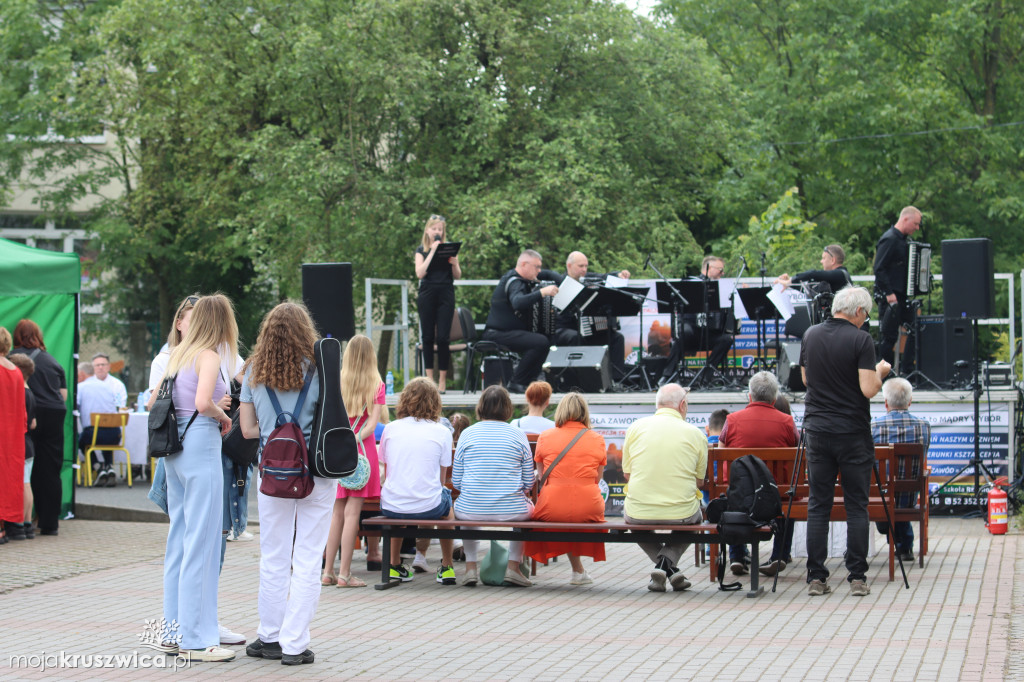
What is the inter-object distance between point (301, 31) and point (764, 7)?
12525 mm

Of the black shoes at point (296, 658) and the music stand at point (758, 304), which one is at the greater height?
the music stand at point (758, 304)

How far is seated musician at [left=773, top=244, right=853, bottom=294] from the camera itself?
12398 mm

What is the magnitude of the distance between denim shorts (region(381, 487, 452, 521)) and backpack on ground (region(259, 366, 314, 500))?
285 cm

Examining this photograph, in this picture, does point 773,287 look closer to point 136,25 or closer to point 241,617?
point 241,617

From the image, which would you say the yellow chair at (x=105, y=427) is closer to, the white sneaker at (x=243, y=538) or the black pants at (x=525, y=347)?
the white sneaker at (x=243, y=538)

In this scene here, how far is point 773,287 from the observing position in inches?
476

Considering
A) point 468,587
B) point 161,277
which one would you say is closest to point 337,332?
point 468,587

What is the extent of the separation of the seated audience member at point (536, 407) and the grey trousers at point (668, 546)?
4.00 feet

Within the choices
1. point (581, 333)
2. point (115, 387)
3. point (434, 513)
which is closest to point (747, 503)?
point (434, 513)

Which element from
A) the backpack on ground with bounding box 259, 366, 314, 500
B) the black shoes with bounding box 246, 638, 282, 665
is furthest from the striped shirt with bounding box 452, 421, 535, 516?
the backpack on ground with bounding box 259, 366, 314, 500

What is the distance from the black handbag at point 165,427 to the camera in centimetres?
561

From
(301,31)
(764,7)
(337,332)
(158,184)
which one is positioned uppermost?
(764,7)

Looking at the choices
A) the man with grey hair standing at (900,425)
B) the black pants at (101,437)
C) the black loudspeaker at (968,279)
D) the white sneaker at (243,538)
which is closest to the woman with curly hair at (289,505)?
the man with grey hair standing at (900,425)

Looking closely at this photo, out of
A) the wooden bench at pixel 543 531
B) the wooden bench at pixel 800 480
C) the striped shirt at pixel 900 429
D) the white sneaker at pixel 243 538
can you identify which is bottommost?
the white sneaker at pixel 243 538
